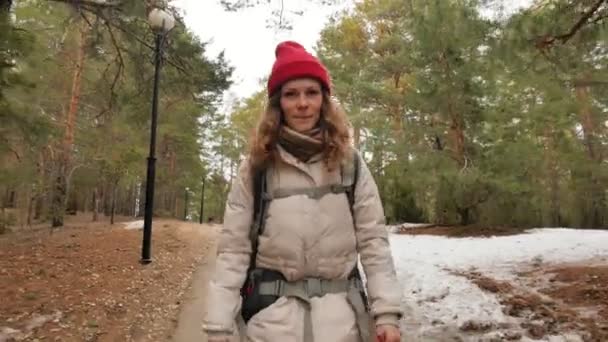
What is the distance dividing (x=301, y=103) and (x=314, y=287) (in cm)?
70

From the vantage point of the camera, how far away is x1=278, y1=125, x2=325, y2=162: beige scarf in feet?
5.85

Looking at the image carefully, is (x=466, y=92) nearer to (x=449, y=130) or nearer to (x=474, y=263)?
(x=449, y=130)

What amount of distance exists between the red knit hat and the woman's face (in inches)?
1.1

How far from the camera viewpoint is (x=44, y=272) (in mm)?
6840

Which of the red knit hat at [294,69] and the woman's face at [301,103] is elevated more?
the red knit hat at [294,69]

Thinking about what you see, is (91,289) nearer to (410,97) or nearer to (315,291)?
(315,291)

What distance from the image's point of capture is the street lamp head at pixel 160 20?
7.29 m

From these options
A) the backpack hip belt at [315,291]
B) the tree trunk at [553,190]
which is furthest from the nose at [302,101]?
the tree trunk at [553,190]

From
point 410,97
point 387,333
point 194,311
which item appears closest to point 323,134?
point 387,333

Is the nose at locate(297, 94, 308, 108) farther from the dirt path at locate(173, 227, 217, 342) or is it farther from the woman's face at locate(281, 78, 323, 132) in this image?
the dirt path at locate(173, 227, 217, 342)

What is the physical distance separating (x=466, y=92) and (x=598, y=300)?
790 cm

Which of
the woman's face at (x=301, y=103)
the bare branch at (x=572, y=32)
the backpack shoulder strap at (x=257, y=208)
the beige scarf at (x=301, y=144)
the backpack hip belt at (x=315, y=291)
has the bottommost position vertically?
the backpack hip belt at (x=315, y=291)

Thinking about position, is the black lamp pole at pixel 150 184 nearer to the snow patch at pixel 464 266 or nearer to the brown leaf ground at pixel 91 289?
the brown leaf ground at pixel 91 289

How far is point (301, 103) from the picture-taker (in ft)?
6.09
